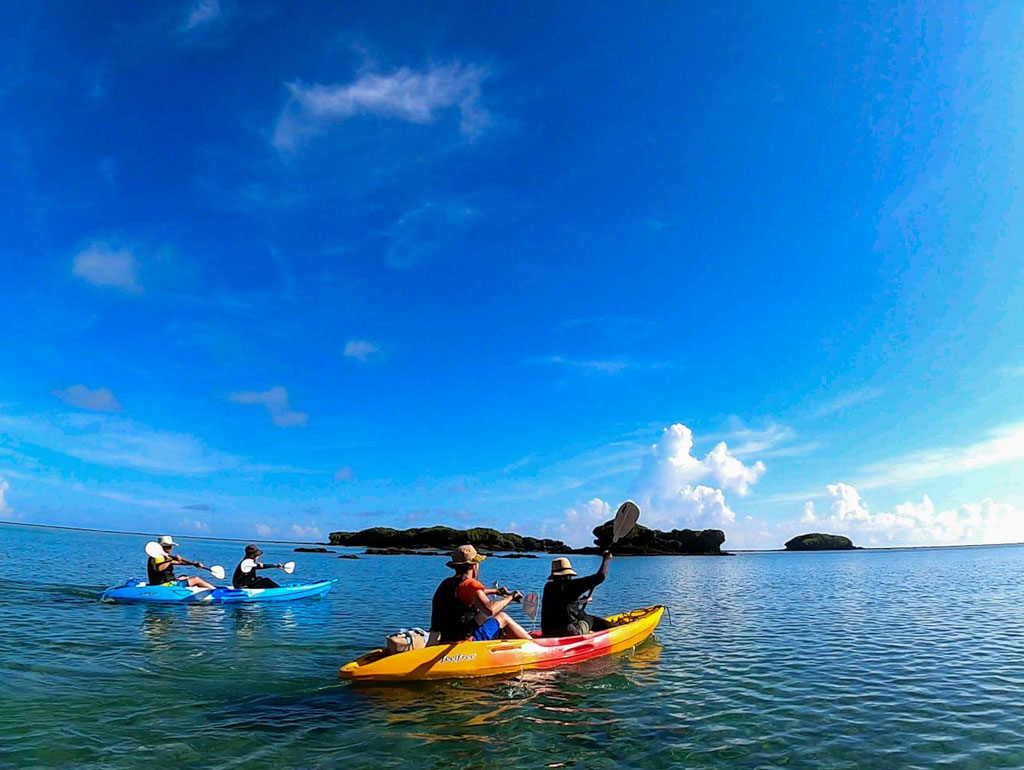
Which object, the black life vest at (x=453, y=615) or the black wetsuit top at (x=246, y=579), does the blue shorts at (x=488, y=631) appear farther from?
the black wetsuit top at (x=246, y=579)

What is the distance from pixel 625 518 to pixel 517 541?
11280 cm

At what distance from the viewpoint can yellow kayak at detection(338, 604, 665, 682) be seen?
1158 cm

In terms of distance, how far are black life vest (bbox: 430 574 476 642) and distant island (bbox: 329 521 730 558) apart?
106 m

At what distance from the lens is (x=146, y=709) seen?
986 cm

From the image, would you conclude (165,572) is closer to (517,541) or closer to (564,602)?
(564,602)

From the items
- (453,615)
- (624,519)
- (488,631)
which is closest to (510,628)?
(488,631)

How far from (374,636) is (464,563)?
789cm

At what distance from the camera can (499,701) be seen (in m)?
11.1

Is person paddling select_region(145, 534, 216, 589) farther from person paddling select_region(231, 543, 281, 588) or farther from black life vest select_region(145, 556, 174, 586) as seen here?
person paddling select_region(231, 543, 281, 588)

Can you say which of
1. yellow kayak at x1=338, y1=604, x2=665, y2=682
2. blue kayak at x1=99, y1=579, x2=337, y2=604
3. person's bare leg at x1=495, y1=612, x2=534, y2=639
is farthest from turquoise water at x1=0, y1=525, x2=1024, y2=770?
blue kayak at x1=99, y1=579, x2=337, y2=604

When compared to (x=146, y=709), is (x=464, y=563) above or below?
above

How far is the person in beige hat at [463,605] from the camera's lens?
1227 centimetres

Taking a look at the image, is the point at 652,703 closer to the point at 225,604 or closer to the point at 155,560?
the point at 225,604

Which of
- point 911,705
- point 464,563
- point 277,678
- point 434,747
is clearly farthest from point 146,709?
point 911,705
